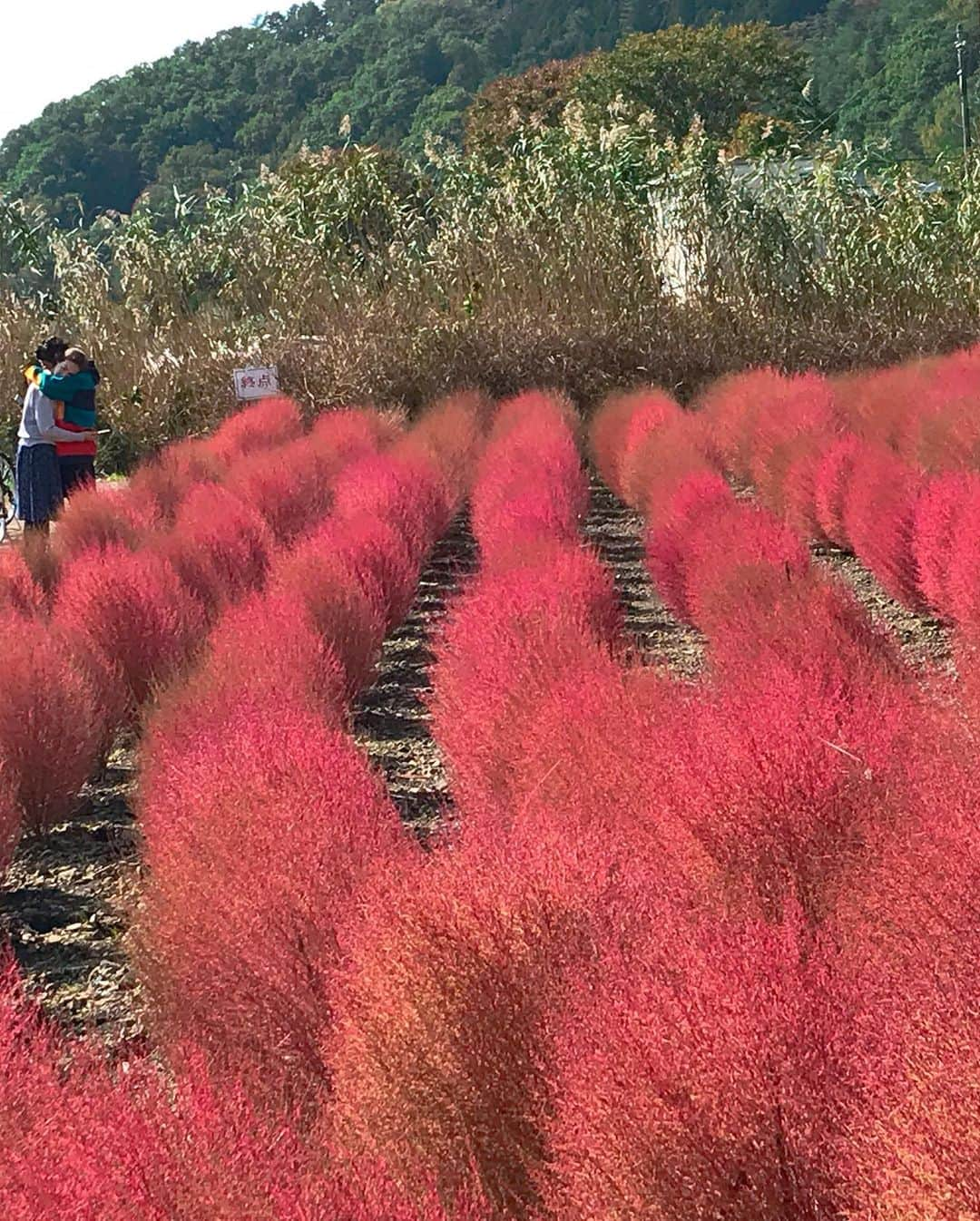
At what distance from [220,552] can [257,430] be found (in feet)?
15.9

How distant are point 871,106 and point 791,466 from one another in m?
52.9

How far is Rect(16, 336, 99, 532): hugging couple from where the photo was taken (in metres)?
8.63

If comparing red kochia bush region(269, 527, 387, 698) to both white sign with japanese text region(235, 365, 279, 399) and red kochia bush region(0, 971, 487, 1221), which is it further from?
white sign with japanese text region(235, 365, 279, 399)

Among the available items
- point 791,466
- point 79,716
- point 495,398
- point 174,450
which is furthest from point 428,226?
point 79,716

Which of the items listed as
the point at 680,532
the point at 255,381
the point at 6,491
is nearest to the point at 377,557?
the point at 680,532

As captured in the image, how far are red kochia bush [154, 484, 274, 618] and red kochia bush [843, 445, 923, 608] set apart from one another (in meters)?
2.69

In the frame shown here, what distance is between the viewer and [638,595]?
7250 millimetres

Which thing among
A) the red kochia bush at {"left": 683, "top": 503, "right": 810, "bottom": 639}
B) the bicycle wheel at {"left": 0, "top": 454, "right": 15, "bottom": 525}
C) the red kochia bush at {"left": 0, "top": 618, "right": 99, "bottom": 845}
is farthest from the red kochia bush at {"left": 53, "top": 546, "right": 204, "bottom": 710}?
the bicycle wheel at {"left": 0, "top": 454, "right": 15, "bottom": 525}

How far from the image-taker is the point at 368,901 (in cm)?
239

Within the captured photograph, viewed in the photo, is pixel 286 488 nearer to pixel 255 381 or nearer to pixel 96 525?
pixel 96 525

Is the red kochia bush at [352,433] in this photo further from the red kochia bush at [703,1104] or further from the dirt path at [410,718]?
the red kochia bush at [703,1104]

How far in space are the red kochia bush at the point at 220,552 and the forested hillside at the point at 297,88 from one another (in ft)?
105

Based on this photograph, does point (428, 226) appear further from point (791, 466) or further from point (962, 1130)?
point (962, 1130)

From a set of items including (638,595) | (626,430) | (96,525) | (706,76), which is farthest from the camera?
(706,76)
